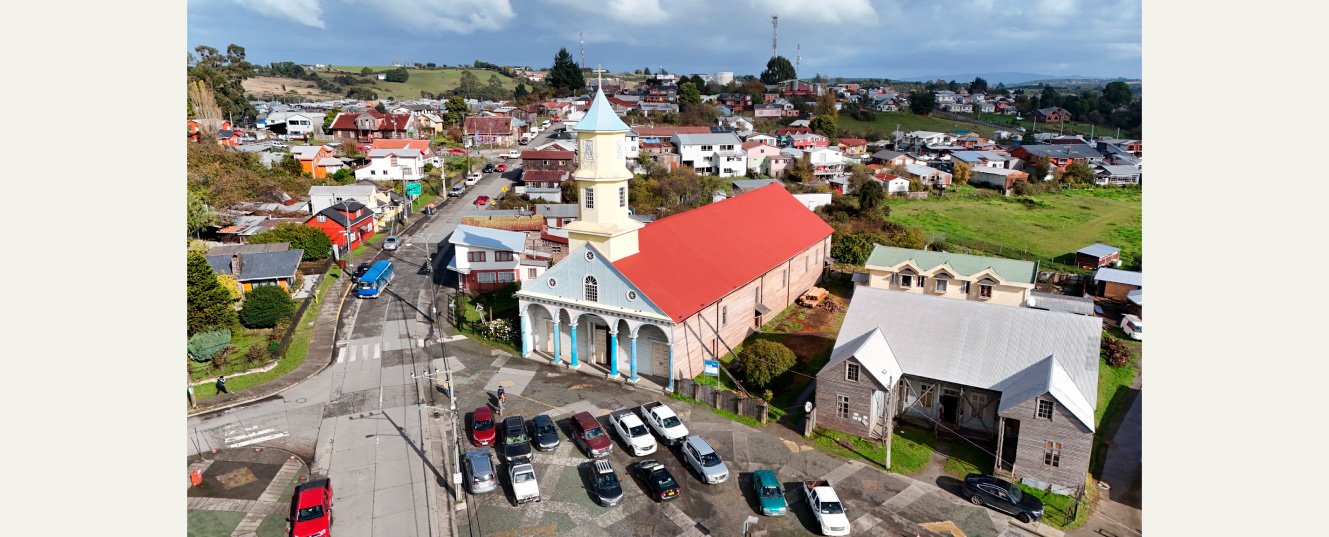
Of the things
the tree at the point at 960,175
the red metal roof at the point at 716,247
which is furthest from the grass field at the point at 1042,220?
the red metal roof at the point at 716,247

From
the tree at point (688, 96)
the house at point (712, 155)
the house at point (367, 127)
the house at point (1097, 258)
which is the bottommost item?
the house at point (1097, 258)

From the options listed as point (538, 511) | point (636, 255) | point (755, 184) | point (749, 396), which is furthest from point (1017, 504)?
point (755, 184)

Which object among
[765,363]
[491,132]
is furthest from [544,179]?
[765,363]

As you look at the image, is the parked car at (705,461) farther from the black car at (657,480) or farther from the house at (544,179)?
the house at (544,179)

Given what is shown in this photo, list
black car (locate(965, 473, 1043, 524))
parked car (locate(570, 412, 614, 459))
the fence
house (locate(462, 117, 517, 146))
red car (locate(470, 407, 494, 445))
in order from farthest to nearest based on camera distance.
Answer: house (locate(462, 117, 517, 146)) < the fence < red car (locate(470, 407, 494, 445)) < parked car (locate(570, 412, 614, 459)) < black car (locate(965, 473, 1043, 524))

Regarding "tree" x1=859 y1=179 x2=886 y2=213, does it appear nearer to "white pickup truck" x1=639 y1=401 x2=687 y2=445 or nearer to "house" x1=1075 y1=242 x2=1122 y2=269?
"house" x1=1075 y1=242 x2=1122 y2=269

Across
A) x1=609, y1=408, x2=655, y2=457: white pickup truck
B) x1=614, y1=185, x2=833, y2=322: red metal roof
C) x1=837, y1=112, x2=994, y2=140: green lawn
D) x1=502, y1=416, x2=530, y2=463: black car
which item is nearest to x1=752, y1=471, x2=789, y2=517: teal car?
x1=609, y1=408, x2=655, y2=457: white pickup truck
